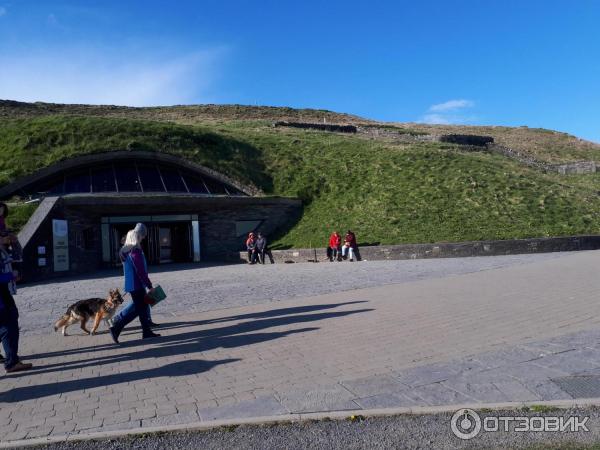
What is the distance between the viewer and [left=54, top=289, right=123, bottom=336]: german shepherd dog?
8.06 meters

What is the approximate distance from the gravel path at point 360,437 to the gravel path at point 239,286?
6076 millimetres

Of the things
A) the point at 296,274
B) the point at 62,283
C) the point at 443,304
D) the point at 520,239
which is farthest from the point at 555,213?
the point at 62,283

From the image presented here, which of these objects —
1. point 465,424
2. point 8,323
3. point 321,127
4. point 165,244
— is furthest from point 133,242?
point 321,127

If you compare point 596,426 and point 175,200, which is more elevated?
point 175,200

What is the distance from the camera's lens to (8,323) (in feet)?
19.5

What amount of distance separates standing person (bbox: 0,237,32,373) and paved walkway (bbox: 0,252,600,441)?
0.62ft

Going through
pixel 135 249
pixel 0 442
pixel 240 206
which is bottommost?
pixel 0 442

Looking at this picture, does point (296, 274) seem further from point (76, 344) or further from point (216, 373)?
point (216, 373)

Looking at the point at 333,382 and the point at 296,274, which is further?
the point at 296,274

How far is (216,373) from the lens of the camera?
5.53m

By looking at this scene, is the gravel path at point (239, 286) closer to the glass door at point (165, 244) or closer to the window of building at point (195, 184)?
the glass door at point (165, 244)

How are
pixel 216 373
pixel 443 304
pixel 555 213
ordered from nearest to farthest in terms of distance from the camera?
pixel 216 373 < pixel 443 304 < pixel 555 213

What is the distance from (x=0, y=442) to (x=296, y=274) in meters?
13.0

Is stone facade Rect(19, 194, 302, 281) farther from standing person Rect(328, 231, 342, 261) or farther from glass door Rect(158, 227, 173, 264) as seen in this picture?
standing person Rect(328, 231, 342, 261)
